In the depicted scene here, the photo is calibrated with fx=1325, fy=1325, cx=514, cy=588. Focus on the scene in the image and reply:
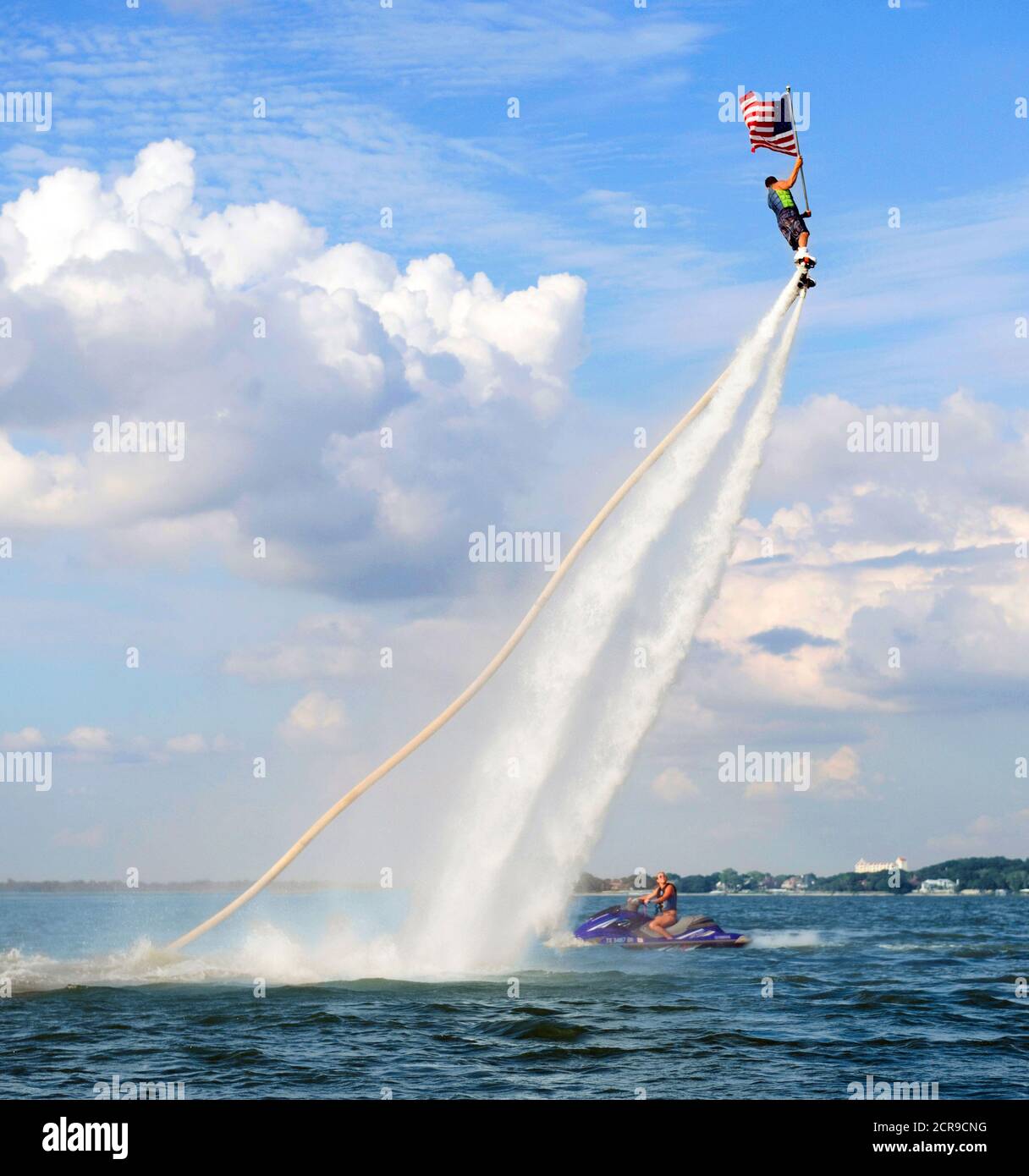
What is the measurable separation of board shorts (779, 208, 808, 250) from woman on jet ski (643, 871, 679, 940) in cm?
3218

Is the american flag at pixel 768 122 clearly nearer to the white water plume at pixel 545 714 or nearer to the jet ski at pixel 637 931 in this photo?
the white water plume at pixel 545 714

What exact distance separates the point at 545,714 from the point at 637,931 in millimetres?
20265

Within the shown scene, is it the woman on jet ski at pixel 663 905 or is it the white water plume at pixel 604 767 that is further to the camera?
the woman on jet ski at pixel 663 905

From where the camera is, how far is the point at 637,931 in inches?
2275

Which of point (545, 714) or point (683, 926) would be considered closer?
point (545, 714)

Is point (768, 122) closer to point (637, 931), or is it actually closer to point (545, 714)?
point (545, 714)

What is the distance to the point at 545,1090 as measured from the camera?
26.7 metres

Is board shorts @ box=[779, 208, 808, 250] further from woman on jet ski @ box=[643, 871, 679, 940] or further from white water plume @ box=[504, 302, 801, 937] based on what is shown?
woman on jet ski @ box=[643, 871, 679, 940]

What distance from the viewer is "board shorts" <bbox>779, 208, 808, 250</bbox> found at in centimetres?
3338

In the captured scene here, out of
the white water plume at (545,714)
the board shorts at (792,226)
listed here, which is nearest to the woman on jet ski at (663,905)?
the white water plume at (545,714)

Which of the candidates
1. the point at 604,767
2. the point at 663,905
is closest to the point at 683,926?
the point at 663,905

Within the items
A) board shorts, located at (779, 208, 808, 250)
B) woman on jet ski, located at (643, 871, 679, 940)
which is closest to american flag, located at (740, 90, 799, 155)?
board shorts, located at (779, 208, 808, 250)

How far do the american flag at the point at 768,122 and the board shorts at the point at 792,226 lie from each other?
165 centimetres

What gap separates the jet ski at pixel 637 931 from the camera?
189ft
